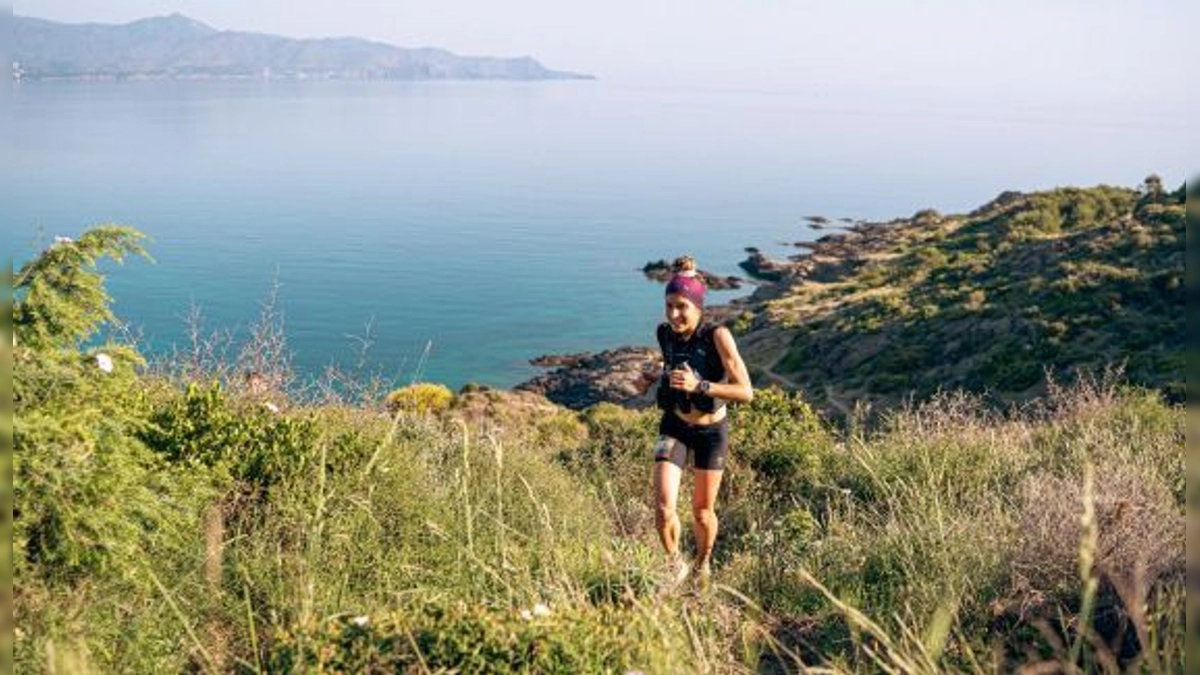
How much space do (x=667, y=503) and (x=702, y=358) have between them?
1039mm

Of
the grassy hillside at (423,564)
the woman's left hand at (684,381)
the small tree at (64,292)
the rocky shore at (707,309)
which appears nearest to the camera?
the grassy hillside at (423,564)

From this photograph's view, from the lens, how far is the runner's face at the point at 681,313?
22.7ft

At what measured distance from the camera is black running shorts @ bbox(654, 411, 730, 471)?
6945 millimetres

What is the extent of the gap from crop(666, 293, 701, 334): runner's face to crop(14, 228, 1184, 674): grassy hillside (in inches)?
59.8

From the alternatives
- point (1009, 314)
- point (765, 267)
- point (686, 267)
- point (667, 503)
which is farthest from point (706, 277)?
point (667, 503)

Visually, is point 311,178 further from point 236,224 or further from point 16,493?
point 16,493

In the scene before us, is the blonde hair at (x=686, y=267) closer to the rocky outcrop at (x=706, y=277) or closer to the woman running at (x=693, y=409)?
the woman running at (x=693, y=409)

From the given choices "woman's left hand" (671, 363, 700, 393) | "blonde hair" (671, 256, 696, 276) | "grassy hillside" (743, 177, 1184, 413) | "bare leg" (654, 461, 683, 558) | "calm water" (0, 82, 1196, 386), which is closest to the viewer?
"woman's left hand" (671, 363, 700, 393)

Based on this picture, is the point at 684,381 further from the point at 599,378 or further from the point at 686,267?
the point at 599,378

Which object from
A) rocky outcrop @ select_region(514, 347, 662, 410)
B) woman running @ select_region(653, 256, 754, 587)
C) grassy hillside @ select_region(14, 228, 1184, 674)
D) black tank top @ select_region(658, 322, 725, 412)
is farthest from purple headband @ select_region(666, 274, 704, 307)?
rocky outcrop @ select_region(514, 347, 662, 410)

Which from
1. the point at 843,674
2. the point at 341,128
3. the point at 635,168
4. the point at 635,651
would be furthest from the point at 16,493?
the point at 341,128

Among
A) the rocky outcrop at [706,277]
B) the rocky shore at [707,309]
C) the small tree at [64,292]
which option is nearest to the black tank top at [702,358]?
the small tree at [64,292]

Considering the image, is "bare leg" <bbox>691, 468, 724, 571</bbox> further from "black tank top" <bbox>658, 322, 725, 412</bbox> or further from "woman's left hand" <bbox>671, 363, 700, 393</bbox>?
"woman's left hand" <bbox>671, 363, 700, 393</bbox>

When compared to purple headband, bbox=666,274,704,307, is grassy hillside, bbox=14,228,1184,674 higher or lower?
lower
